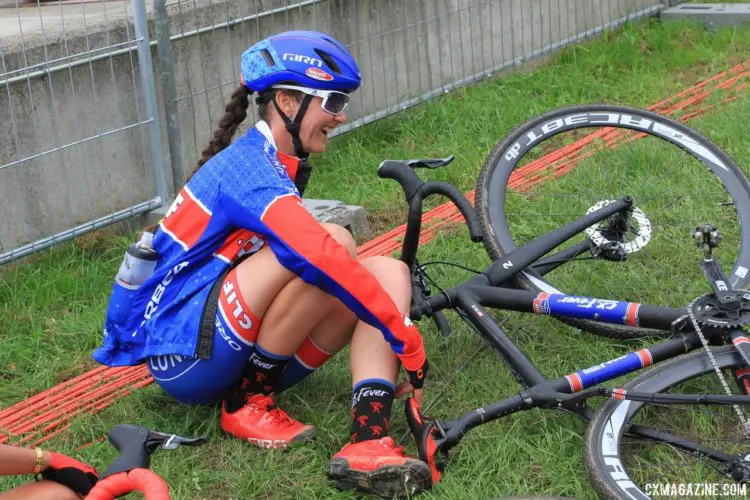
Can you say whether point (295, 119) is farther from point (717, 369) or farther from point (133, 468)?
point (717, 369)

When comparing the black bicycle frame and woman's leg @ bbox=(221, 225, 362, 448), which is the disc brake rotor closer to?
the black bicycle frame

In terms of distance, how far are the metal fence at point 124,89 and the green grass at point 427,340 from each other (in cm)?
20

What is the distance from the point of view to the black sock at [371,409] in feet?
10.8

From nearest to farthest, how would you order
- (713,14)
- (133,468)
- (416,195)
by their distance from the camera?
(133,468), (416,195), (713,14)

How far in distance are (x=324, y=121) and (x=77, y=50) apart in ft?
7.05

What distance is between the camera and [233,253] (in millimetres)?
3488

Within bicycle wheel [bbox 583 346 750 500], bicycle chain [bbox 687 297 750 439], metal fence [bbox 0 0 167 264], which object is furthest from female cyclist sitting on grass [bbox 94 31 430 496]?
metal fence [bbox 0 0 167 264]

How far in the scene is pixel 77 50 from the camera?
5.24 metres

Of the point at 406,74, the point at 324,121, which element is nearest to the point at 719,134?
the point at 406,74

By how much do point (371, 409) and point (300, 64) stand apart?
108 centimetres

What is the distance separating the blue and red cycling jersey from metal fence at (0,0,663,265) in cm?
171

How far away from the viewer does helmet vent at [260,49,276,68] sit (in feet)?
11.5

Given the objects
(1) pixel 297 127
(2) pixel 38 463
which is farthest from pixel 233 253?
(2) pixel 38 463

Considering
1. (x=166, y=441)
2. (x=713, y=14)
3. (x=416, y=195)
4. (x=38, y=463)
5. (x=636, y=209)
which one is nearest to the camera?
(x=166, y=441)
